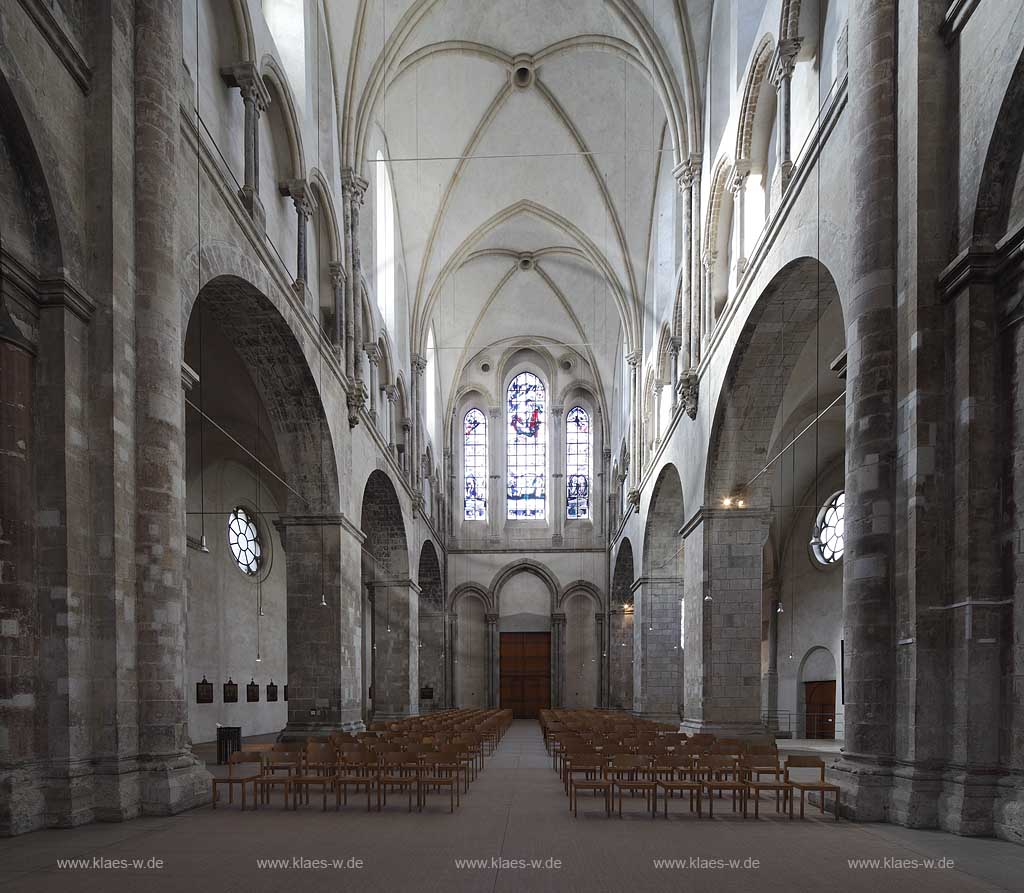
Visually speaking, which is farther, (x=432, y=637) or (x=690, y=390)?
(x=432, y=637)

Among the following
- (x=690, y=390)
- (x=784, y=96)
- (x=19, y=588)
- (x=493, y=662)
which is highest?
(x=784, y=96)

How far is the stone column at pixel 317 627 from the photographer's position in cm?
1886

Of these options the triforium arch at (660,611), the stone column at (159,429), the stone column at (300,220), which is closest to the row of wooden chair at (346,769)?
the stone column at (159,429)

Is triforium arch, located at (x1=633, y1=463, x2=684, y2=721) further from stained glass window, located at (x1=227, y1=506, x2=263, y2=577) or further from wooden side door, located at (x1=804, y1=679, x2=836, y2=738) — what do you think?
stained glass window, located at (x1=227, y1=506, x2=263, y2=577)

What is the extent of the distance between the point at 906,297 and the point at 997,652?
3.72 meters

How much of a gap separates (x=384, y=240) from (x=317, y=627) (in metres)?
13.1

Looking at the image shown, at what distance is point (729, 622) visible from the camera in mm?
18844

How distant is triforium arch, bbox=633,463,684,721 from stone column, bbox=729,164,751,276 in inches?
435

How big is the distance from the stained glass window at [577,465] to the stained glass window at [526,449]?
111cm

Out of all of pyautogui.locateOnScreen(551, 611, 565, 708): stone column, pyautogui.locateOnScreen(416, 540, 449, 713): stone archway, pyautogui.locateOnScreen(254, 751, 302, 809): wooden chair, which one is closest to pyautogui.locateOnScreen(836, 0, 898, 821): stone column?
pyautogui.locateOnScreen(254, 751, 302, 809): wooden chair

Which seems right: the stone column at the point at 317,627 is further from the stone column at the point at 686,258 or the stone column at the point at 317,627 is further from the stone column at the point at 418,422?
the stone column at the point at 418,422

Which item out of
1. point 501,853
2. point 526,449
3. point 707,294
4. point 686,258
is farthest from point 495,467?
point 501,853

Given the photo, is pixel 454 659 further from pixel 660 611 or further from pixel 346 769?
pixel 346 769

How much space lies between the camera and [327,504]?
763 inches
